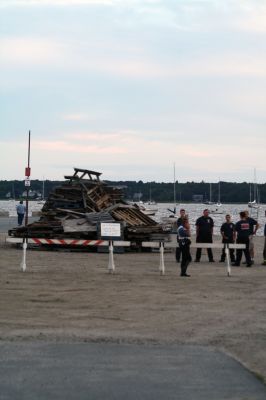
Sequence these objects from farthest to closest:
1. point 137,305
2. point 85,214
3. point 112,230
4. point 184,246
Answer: point 85,214, point 112,230, point 184,246, point 137,305

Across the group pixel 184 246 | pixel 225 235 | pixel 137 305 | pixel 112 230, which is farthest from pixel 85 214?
pixel 137 305

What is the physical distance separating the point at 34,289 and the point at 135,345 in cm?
621

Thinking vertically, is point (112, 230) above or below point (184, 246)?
above

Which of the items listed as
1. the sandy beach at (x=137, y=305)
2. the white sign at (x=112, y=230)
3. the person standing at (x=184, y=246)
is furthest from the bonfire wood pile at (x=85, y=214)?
the person standing at (x=184, y=246)

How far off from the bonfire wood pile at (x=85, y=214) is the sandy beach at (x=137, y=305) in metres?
4.57

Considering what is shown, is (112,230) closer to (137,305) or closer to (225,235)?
(225,235)

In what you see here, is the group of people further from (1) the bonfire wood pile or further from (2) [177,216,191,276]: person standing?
(1) the bonfire wood pile

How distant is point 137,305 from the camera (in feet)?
42.9

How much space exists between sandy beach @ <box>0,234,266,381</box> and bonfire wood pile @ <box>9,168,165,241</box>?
4570 mm

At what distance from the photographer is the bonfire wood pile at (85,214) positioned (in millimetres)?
26125

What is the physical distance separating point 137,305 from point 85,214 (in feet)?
46.7

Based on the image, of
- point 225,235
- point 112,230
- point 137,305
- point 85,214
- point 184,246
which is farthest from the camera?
point 85,214

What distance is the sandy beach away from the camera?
385 inches

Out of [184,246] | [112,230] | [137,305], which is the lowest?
[137,305]
